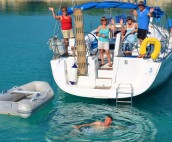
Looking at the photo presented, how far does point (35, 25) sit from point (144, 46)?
79.9 feet

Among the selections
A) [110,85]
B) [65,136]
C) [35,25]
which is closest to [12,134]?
[65,136]

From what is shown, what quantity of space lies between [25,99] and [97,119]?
7.79 ft

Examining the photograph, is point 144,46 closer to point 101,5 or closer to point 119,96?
point 119,96

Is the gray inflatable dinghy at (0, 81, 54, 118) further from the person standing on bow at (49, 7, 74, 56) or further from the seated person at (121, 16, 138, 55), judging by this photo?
the seated person at (121, 16, 138, 55)

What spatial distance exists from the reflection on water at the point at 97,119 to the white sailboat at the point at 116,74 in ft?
1.59

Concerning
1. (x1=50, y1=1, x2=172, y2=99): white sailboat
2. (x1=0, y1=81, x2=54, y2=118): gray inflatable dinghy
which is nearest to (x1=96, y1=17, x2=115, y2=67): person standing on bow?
(x1=50, y1=1, x2=172, y2=99): white sailboat

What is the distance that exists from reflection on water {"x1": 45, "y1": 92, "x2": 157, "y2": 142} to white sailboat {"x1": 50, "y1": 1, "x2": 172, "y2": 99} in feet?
1.59

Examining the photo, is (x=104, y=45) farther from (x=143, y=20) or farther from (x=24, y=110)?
(x=24, y=110)

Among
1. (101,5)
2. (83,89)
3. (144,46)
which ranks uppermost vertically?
(101,5)

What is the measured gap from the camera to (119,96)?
11883 mm

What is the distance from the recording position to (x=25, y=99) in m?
11.8

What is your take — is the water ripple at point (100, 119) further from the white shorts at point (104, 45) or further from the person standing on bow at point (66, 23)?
the person standing on bow at point (66, 23)

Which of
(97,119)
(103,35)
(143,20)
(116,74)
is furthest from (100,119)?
(143,20)

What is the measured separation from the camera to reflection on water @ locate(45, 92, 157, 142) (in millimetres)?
10016
